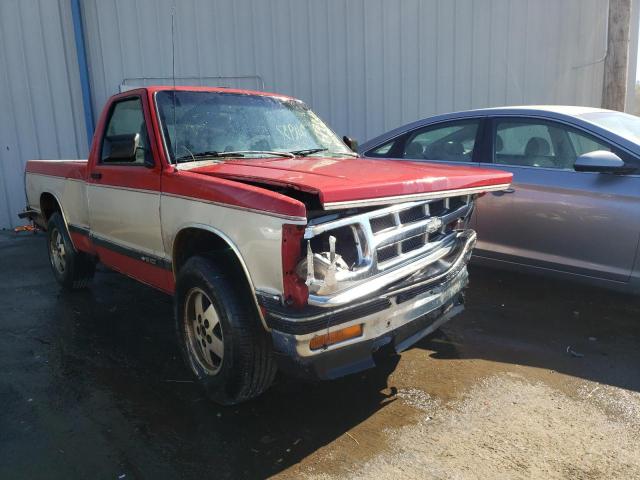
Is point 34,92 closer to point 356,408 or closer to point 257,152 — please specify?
point 257,152

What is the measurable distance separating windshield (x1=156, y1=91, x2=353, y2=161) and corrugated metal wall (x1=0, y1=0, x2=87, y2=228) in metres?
6.10

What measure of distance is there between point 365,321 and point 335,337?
17 cm

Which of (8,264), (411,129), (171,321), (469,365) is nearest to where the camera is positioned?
(469,365)

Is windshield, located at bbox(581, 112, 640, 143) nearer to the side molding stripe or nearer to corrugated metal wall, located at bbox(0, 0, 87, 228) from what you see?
the side molding stripe

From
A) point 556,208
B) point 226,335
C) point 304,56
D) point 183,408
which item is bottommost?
point 183,408

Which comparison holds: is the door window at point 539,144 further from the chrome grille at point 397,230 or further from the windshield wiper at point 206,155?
the windshield wiper at point 206,155

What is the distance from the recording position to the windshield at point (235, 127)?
3.63 m

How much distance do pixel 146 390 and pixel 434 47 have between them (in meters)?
8.93

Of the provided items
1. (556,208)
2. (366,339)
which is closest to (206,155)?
(366,339)

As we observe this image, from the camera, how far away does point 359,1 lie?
9828 millimetres

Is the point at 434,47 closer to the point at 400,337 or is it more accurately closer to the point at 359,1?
the point at 359,1

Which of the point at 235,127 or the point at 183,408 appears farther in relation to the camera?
the point at 235,127

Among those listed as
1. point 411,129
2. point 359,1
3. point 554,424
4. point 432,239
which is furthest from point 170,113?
point 359,1

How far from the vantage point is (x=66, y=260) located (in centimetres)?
527
